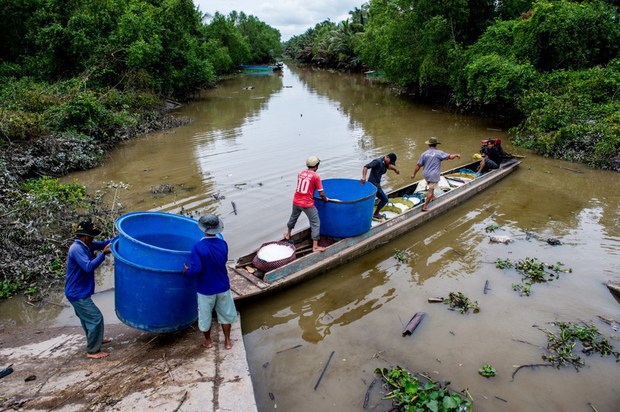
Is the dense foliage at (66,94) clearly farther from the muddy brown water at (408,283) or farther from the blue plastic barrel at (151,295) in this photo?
the blue plastic barrel at (151,295)

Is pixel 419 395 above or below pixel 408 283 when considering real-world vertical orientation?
above

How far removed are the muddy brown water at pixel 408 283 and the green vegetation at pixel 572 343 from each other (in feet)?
Answer: 0.36

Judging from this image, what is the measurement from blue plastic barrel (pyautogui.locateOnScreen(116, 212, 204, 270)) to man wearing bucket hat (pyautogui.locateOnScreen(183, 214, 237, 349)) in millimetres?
165

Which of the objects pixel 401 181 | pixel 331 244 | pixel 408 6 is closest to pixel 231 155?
pixel 401 181

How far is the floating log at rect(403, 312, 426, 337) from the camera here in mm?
5125

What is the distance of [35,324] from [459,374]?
18.2 ft

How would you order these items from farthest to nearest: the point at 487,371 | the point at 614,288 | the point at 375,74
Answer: the point at 375,74 → the point at 614,288 → the point at 487,371

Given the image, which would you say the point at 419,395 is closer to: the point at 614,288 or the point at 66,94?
the point at 614,288

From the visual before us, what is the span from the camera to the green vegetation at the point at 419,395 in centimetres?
391

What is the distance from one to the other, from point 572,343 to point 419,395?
235cm

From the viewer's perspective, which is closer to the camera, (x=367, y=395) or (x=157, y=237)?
(x=367, y=395)

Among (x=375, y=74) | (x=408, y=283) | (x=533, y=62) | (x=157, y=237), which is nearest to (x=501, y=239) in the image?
(x=408, y=283)

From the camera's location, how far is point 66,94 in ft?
45.2

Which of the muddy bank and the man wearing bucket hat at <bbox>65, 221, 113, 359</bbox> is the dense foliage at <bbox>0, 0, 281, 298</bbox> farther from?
the man wearing bucket hat at <bbox>65, 221, 113, 359</bbox>
